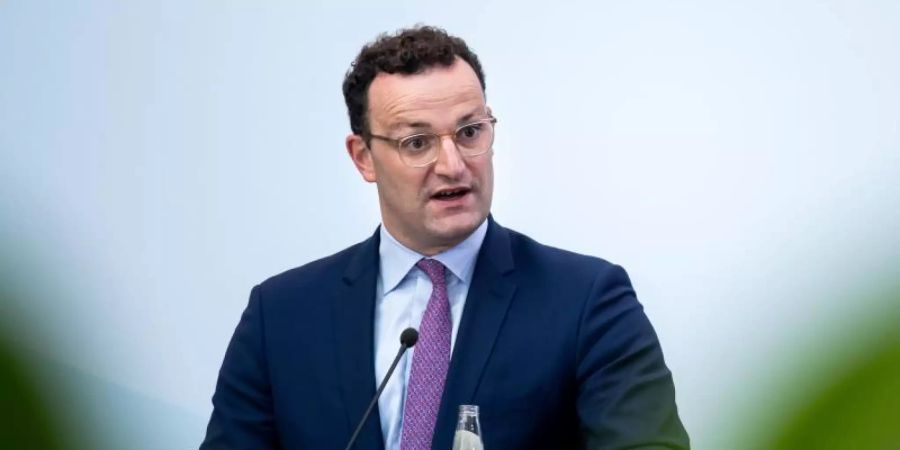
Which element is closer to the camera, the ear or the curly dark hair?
the curly dark hair

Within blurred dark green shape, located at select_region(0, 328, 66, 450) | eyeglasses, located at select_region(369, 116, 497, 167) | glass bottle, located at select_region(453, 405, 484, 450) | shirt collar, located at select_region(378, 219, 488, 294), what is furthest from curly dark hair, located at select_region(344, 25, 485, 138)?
blurred dark green shape, located at select_region(0, 328, 66, 450)

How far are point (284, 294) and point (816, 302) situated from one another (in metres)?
1.75

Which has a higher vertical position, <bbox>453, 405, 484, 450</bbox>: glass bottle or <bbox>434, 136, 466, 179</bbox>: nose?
<bbox>434, 136, 466, 179</bbox>: nose

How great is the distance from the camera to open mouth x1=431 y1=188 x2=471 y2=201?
2275mm

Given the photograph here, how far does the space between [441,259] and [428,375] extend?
0.89 ft

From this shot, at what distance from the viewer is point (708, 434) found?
8.24ft

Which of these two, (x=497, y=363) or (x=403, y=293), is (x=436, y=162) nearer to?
(x=403, y=293)

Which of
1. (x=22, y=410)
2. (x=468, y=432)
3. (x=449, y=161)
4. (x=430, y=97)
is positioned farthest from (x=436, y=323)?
(x=22, y=410)

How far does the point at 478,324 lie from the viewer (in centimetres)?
223

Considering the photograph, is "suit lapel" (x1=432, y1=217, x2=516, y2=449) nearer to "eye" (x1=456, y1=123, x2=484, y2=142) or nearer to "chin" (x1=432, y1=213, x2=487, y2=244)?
"chin" (x1=432, y1=213, x2=487, y2=244)

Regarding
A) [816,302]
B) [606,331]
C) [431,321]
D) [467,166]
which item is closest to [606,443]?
[606,331]

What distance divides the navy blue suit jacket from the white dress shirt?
27 mm

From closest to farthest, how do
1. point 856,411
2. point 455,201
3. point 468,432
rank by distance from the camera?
point 856,411
point 468,432
point 455,201

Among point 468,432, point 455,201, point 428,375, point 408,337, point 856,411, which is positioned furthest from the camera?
point 455,201
